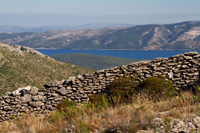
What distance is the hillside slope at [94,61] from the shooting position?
166 metres

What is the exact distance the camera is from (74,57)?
7352 inches

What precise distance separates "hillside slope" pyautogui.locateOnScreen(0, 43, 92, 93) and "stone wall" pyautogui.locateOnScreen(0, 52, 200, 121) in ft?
60.4

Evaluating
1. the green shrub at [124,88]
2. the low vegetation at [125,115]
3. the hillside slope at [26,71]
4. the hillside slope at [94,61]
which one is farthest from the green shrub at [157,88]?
the hillside slope at [94,61]

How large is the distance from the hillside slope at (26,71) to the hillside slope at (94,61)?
369 feet

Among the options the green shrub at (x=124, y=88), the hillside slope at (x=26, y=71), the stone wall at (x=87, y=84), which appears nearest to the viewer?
the green shrub at (x=124, y=88)

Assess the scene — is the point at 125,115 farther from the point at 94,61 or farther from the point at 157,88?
the point at 94,61

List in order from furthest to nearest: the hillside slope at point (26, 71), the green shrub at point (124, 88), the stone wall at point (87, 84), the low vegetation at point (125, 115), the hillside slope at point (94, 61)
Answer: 1. the hillside slope at point (94, 61)
2. the hillside slope at point (26, 71)
3. the stone wall at point (87, 84)
4. the green shrub at point (124, 88)
5. the low vegetation at point (125, 115)

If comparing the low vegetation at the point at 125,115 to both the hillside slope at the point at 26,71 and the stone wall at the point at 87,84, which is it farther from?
the hillside slope at the point at 26,71

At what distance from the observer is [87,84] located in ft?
45.9

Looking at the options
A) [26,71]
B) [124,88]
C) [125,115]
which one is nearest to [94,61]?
[26,71]

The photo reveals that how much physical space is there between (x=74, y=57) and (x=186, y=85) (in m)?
177

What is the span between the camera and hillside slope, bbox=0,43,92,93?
34684 mm

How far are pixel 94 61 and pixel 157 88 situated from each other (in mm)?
165974

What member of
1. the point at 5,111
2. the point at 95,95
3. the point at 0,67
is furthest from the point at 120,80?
the point at 0,67
